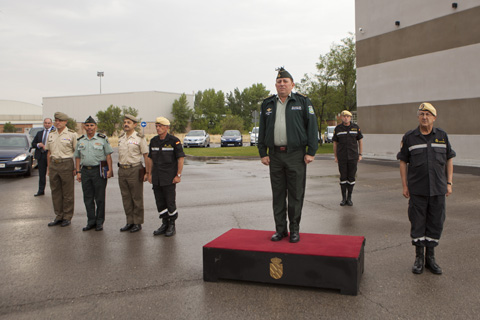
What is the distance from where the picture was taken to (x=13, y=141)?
51.4 feet

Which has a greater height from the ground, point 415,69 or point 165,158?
point 415,69

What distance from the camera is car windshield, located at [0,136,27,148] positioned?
604 inches

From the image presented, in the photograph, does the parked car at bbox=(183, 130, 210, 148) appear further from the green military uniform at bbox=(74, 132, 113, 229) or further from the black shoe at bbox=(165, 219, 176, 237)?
the black shoe at bbox=(165, 219, 176, 237)

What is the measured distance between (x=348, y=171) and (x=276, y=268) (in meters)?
5.00

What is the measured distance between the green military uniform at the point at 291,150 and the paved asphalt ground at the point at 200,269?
39.9 inches

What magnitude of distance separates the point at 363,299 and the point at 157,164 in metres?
3.68

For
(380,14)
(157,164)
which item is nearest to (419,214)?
(157,164)

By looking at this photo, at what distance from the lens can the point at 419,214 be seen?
455 centimetres

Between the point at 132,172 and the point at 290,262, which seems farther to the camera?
the point at 132,172

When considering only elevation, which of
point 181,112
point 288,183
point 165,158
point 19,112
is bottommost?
point 288,183

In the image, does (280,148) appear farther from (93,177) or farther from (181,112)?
(181,112)

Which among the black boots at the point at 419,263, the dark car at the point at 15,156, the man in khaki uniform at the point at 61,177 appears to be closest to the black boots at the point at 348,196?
the black boots at the point at 419,263

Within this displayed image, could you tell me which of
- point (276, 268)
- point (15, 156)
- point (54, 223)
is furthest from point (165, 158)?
point (15, 156)

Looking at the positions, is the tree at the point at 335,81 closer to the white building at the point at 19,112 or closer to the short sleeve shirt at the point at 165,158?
the short sleeve shirt at the point at 165,158
